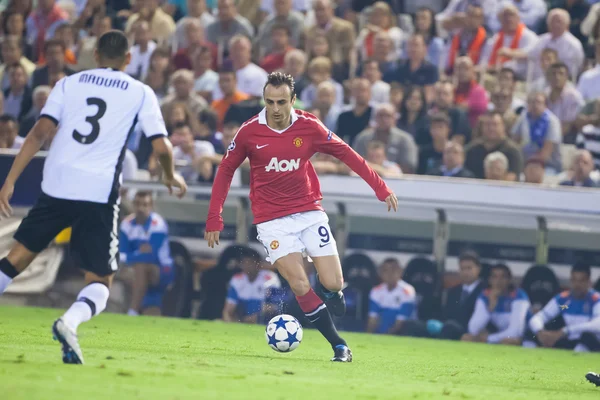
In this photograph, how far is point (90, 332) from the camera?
11172 mm

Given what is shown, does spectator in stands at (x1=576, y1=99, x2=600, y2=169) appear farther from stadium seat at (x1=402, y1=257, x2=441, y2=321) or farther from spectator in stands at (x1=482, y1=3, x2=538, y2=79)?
stadium seat at (x1=402, y1=257, x2=441, y2=321)

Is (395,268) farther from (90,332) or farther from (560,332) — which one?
(90,332)

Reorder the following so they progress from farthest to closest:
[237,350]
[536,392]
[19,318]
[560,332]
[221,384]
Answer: [560,332], [19,318], [237,350], [536,392], [221,384]

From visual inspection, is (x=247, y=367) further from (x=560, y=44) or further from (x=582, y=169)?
(x=560, y=44)

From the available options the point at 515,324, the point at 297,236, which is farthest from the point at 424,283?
the point at 297,236

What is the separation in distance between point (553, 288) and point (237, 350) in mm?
5682

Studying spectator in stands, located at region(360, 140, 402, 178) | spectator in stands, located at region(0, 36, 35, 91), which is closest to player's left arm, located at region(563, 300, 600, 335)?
spectator in stands, located at region(360, 140, 402, 178)

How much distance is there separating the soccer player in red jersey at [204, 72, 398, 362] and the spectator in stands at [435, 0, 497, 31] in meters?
8.54

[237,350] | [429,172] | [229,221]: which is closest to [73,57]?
[229,221]

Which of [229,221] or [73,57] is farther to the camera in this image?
[73,57]

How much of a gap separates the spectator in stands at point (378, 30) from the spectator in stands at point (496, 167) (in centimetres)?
336

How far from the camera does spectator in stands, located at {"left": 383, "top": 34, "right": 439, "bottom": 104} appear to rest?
16562 mm

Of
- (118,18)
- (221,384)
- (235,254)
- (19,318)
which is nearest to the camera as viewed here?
(221,384)

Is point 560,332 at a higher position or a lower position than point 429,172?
lower
